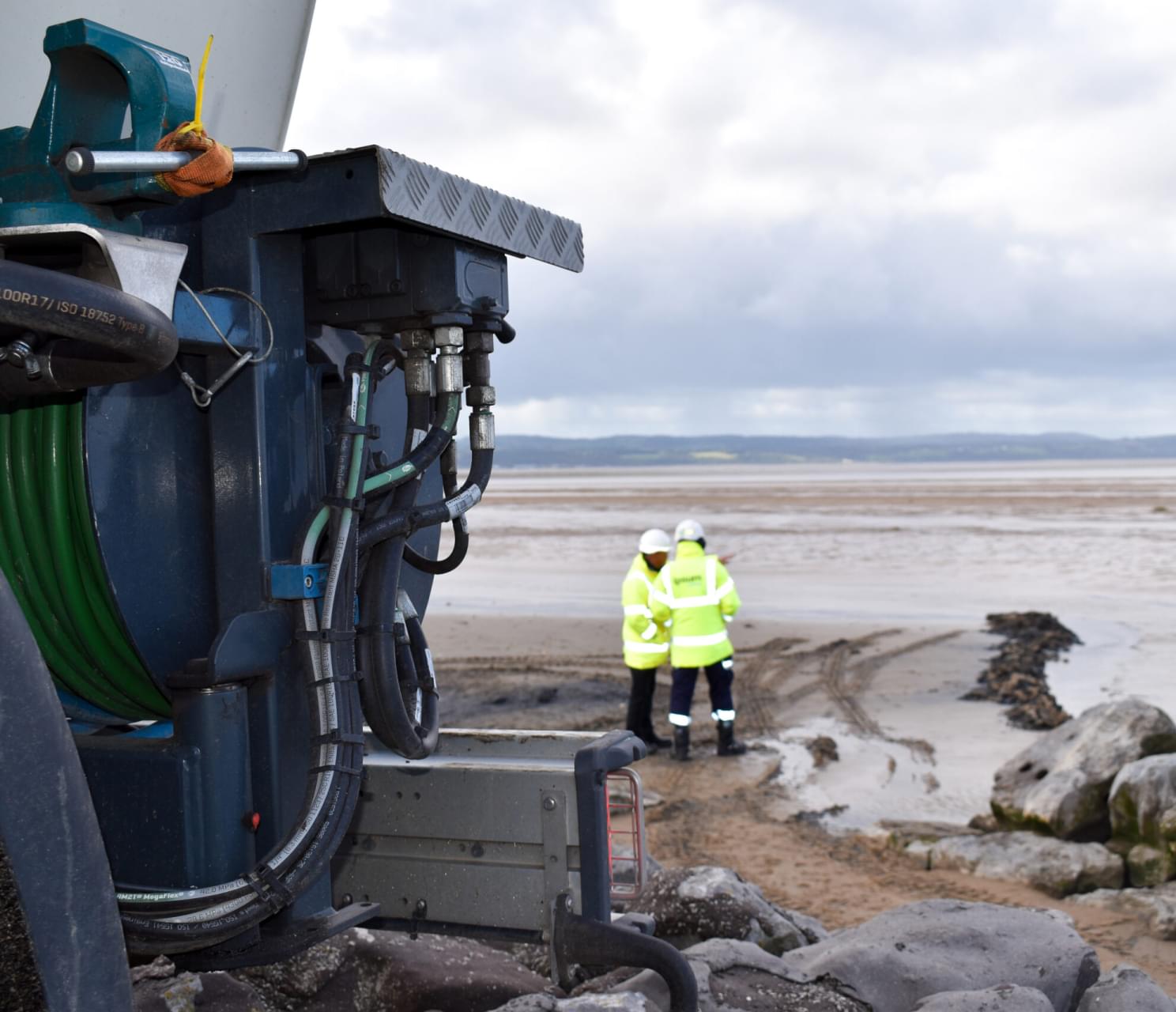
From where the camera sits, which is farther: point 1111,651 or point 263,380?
point 1111,651

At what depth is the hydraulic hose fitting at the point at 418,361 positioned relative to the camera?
2.94 metres

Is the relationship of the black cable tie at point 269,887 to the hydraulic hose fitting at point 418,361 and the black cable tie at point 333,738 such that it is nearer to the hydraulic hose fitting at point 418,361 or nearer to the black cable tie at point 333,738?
the black cable tie at point 333,738

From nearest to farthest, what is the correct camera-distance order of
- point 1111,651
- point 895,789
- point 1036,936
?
point 1036,936, point 895,789, point 1111,651

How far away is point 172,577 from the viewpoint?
2.72m

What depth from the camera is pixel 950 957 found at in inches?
169

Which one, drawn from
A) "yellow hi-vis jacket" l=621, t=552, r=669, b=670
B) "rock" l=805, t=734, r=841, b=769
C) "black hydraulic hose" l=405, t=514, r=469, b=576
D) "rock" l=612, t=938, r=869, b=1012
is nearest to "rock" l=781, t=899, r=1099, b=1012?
"rock" l=612, t=938, r=869, b=1012

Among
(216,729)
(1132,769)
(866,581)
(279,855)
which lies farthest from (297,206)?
(866,581)

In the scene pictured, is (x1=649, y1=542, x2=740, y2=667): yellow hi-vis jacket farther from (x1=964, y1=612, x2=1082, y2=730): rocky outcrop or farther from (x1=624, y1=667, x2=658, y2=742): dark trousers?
(x1=964, y1=612, x2=1082, y2=730): rocky outcrop

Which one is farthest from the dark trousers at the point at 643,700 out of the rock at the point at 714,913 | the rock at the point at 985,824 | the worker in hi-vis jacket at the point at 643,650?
the rock at the point at 714,913

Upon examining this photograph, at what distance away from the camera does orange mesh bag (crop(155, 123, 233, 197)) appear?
85.9 inches

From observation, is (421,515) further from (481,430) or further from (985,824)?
(985,824)

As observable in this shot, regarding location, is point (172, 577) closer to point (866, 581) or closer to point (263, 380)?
point (263, 380)

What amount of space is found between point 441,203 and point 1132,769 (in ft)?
16.6

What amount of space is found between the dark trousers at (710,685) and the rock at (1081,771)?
2191mm
